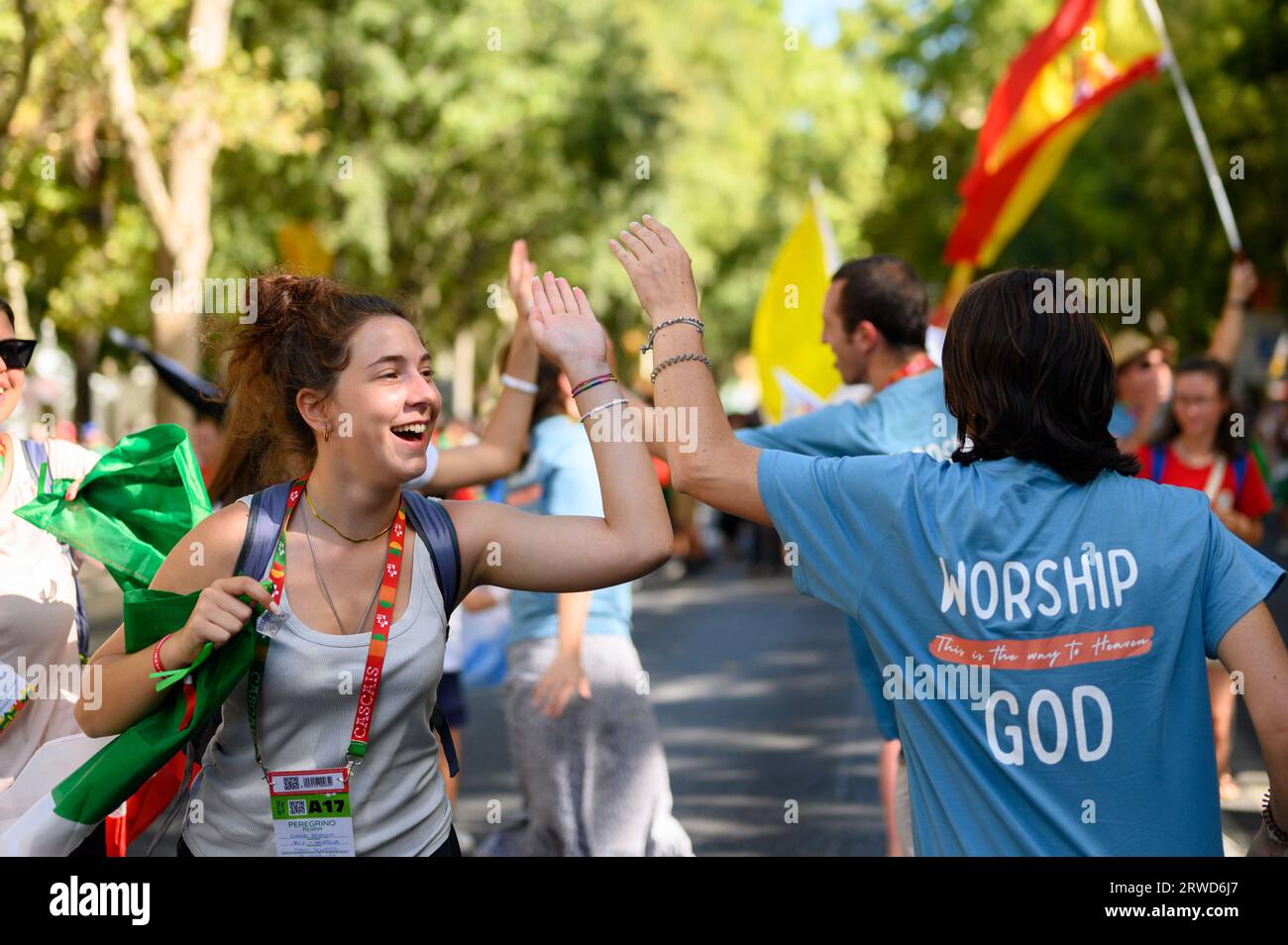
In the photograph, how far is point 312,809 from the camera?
2836 millimetres

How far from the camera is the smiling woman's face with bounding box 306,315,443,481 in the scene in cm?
288

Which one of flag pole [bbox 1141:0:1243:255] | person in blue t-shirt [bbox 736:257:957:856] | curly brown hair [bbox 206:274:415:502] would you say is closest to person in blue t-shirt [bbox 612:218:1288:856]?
curly brown hair [bbox 206:274:415:502]

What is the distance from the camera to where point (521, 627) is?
5473 mm

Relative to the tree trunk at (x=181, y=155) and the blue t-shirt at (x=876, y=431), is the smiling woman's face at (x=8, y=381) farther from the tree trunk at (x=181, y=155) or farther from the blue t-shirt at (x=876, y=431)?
the tree trunk at (x=181, y=155)

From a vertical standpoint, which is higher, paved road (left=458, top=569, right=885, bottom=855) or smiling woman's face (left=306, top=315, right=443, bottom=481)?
smiling woman's face (left=306, top=315, right=443, bottom=481)

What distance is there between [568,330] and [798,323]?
25.9 feet

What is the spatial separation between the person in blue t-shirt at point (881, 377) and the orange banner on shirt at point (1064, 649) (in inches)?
66.9

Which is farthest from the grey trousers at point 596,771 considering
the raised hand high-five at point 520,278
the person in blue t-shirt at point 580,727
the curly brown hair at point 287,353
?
the curly brown hair at point 287,353

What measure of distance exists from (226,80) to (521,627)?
32.0 ft

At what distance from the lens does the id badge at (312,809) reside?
2.83 meters

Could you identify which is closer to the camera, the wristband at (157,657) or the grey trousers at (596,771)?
the wristband at (157,657)

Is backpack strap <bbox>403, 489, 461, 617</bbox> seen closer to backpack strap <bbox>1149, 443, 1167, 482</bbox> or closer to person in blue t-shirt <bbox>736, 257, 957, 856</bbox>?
person in blue t-shirt <bbox>736, 257, 957, 856</bbox>

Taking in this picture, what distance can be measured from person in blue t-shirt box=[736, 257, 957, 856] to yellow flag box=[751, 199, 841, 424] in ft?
15.4
